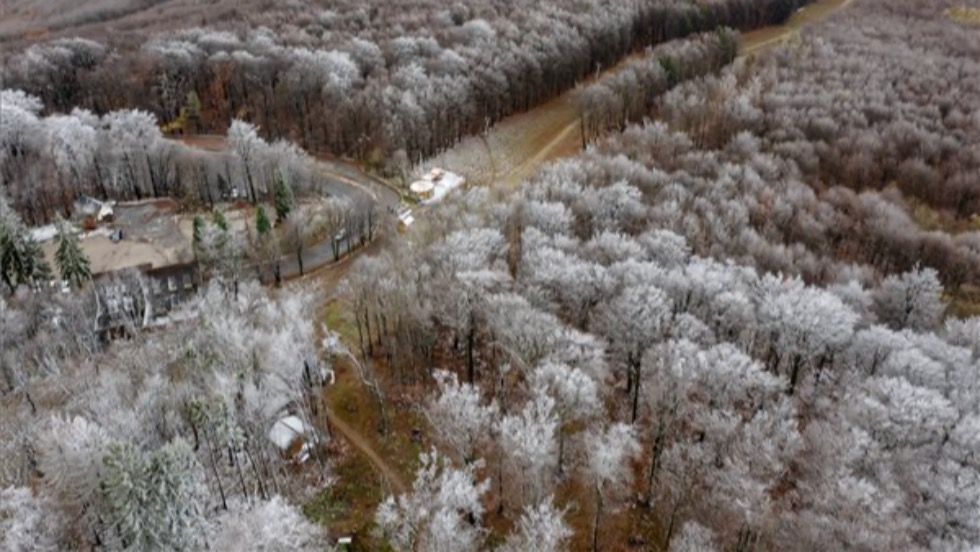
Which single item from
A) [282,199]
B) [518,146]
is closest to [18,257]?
[282,199]

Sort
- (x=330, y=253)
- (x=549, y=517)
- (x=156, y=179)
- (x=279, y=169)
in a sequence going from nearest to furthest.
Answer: (x=549, y=517)
(x=330, y=253)
(x=279, y=169)
(x=156, y=179)

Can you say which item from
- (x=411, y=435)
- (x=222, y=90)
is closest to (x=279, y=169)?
(x=222, y=90)

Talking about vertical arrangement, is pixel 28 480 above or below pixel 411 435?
above

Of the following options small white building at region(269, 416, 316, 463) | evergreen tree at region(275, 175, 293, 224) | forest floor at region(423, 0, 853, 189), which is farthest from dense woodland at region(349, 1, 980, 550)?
evergreen tree at region(275, 175, 293, 224)

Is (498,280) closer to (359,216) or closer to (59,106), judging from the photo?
(359,216)

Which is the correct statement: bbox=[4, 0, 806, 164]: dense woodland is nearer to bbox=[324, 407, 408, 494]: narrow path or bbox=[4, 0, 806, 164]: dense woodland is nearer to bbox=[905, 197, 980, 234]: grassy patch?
bbox=[324, 407, 408, 494]: narrow path

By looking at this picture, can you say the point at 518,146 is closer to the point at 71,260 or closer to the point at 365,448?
the point at 71,260
